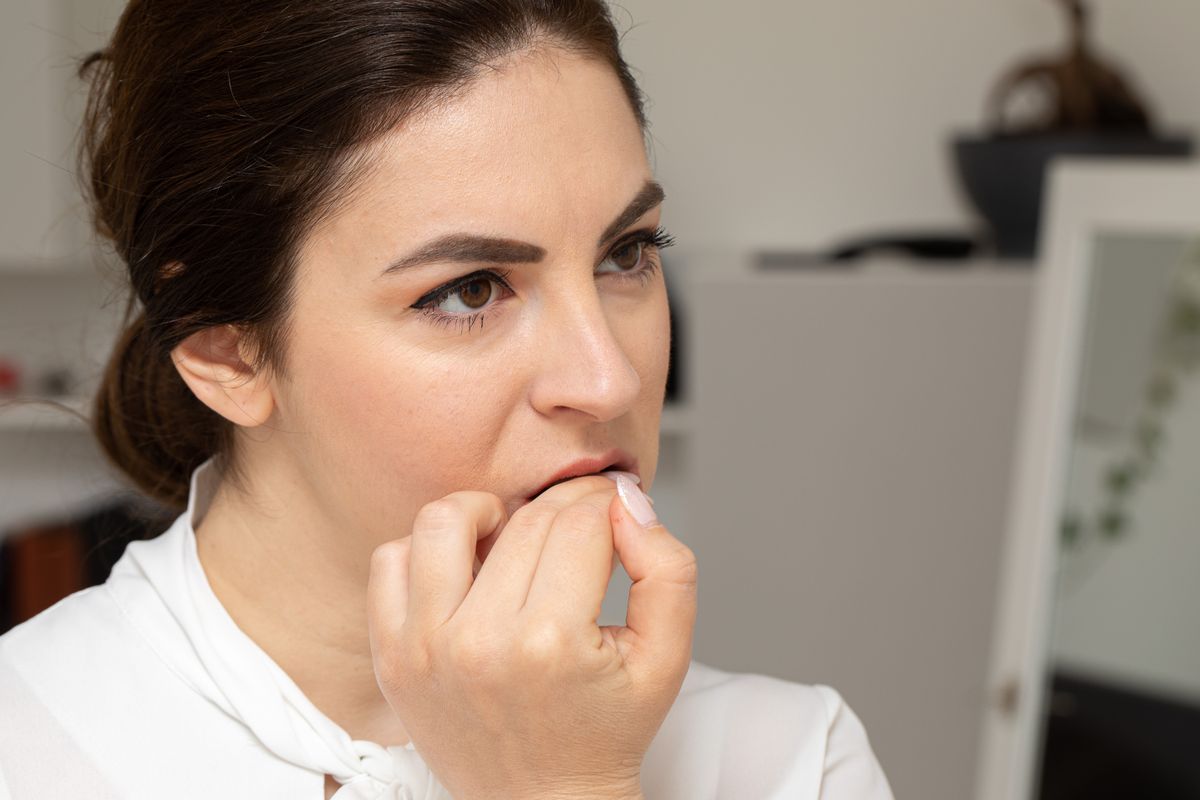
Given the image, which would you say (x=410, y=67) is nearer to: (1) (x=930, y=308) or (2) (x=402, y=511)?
(2) (x=402, y=511)

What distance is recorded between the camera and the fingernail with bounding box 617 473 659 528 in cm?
79

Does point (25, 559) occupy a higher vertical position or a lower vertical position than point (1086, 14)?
lower

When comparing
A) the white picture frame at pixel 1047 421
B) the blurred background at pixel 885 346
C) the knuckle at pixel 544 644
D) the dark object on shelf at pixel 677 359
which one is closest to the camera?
the knuckle at pixel 544 644

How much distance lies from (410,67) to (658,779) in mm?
583

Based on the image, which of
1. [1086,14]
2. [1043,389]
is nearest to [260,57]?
[1043,389]

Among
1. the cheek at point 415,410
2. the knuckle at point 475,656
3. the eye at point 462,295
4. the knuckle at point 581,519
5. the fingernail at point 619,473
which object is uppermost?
the eye at point 462,295

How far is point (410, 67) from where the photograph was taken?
2.64ft

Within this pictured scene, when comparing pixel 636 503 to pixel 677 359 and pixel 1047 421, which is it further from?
pixel 677 359

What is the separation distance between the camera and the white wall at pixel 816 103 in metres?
2.23

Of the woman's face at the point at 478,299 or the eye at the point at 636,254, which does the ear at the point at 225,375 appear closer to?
the woman's face at the point at 478,299

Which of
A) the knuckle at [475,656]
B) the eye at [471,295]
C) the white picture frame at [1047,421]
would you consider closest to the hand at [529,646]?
the knuckle at [475,656]

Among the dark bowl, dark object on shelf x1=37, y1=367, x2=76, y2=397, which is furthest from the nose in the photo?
dark object on shelf x1=37, y1=367, x2=76, y2=397

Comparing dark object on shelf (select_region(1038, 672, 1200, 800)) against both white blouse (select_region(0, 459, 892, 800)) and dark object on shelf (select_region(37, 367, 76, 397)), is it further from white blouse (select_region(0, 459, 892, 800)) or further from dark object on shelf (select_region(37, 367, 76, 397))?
dark object on shelf (select_region(37, 367, 76, 397))

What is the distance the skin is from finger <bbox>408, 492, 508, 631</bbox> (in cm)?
6
